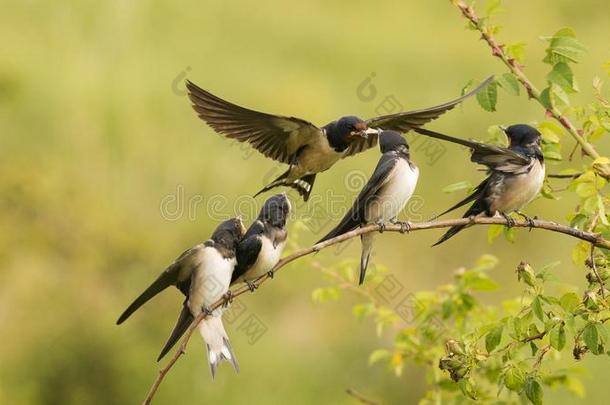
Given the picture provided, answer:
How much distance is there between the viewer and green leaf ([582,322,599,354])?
6.10 ft

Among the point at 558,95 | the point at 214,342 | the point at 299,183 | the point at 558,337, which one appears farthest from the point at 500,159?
the point at 214,342

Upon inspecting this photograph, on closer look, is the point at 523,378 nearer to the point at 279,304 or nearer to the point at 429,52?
the point at 279,304

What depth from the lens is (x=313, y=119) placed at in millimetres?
6172

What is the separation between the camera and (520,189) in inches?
97.7

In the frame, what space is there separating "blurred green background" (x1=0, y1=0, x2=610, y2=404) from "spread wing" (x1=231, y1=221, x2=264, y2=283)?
314mm

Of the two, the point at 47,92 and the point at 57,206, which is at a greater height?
the point at 47,92

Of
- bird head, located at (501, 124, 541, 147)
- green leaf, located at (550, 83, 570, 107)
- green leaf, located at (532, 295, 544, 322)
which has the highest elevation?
green leaf, located at (550, 83, 570, 107)

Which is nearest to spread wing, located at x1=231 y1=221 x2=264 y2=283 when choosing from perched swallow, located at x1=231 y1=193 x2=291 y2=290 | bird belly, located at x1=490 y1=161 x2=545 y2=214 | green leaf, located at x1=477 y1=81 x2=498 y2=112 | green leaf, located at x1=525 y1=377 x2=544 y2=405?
perched swallow, located at x1=231 y1=193 x2=291 y2=290

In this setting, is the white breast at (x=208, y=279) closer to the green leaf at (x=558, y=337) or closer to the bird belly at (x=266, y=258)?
the bird belly at (x=266, y=258)

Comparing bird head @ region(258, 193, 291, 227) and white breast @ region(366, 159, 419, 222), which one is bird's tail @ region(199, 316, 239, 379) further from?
white breast @ region(366, 159, 419, 222)

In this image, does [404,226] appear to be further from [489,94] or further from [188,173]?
[188,173]

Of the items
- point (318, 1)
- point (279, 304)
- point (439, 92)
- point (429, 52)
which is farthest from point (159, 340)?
point (318, 1)

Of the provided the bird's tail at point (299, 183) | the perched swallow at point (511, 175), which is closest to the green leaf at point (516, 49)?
the perched swallow at point (511, 175)

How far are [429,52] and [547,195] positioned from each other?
5.39m
